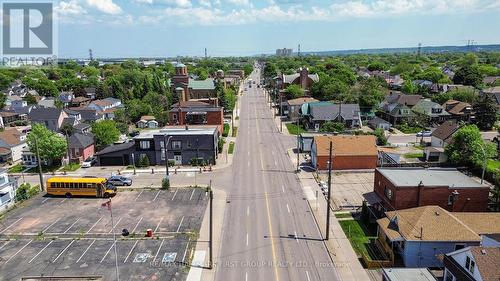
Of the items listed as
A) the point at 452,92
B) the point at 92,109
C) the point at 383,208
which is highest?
the point at 452,92

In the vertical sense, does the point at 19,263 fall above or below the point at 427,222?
below

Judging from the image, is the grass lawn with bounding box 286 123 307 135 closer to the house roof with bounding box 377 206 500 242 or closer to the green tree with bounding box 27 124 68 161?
the green tree with bounding box 27 124 68 161

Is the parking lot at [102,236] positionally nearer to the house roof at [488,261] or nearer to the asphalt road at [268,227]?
the asphalt road at [268,227]

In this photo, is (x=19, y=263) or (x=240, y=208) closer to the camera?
(x=19, y=263)

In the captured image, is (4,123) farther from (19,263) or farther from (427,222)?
(427,222)

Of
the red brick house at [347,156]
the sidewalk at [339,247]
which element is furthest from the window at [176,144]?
the sidewalk at [339,247]

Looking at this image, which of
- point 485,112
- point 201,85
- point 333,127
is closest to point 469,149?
Answer: point 333,127

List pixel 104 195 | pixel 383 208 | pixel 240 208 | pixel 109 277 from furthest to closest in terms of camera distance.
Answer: pixel 104 195
pixel 240 208
pixel 383 208
pixel 109 277

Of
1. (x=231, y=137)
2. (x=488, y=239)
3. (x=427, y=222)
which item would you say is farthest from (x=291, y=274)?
(x=231, y=137)
